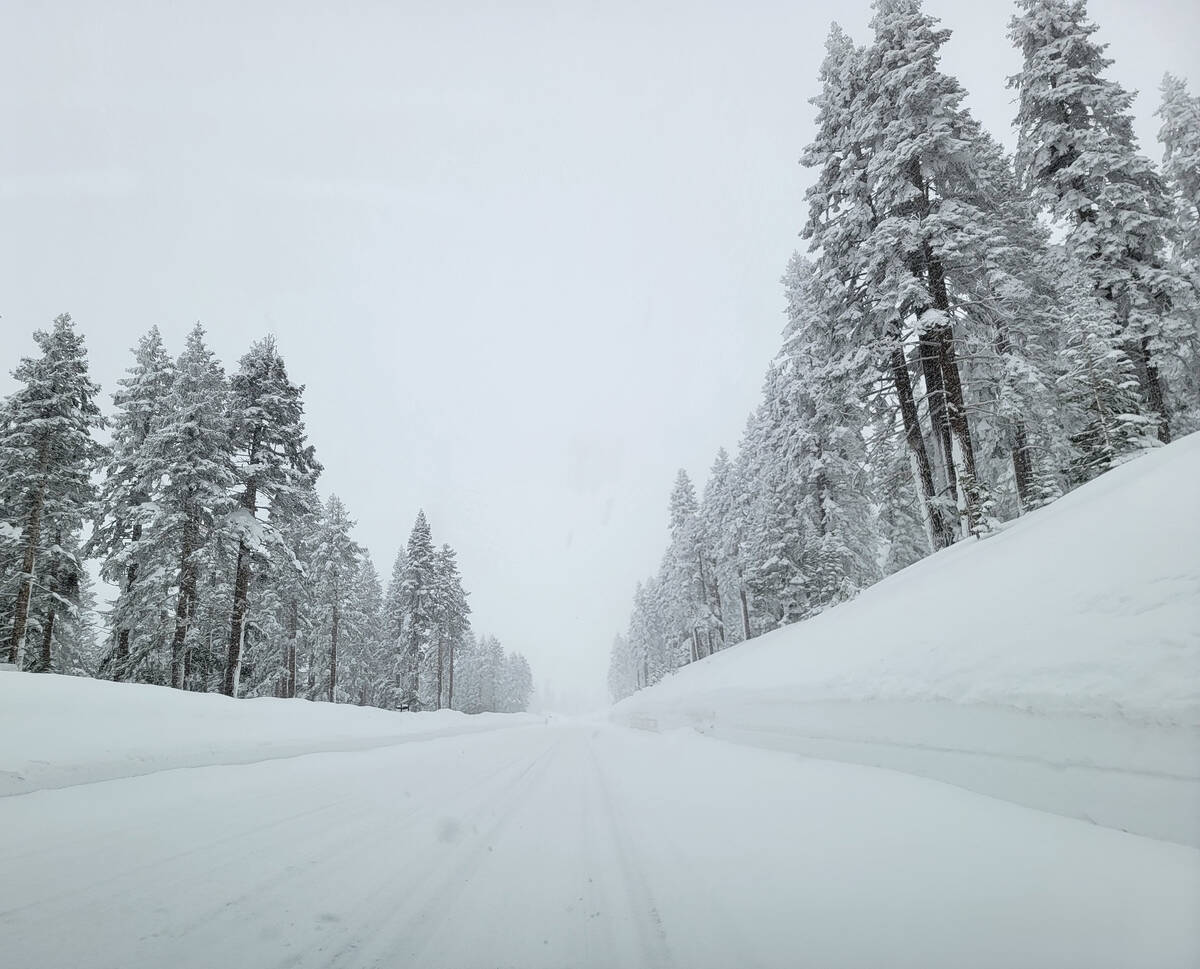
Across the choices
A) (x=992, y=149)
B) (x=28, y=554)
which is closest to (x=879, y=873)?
(x=28, y=554)

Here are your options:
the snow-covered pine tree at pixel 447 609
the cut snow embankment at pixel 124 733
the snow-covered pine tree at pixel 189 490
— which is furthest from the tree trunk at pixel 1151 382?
the snow-covered pine tree at pixel 447 609

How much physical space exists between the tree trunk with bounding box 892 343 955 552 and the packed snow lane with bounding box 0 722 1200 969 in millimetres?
11267

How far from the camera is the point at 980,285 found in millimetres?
14305

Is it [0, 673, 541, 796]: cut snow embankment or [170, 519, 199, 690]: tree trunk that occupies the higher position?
[170, 519, 199, 690]: tree trunk

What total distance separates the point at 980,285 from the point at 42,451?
29010mm

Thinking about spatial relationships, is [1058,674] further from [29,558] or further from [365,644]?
[365,644]

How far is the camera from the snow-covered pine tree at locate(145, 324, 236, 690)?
17703mm

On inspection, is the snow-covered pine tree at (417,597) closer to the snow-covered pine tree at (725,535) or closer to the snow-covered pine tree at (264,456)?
the snow-covered pine tree at (264,456)

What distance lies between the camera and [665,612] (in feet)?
185

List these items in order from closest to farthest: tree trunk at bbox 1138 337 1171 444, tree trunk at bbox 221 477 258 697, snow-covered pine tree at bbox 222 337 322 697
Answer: tree trunk at bbox 1138 337 1171 444, tree trunk at bbox 221 477 258 697, snow-covered pine tree at bbox 222 337 322 697

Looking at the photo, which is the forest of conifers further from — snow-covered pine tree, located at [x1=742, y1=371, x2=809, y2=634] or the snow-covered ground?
the snow-covered ground

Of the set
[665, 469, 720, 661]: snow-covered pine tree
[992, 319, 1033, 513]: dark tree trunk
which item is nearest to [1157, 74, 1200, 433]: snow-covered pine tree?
[992, 319, 1033, 513]: dark tree trunk

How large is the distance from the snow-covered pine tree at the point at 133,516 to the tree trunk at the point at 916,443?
22699mm

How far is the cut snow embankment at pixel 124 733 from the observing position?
16.1ft
